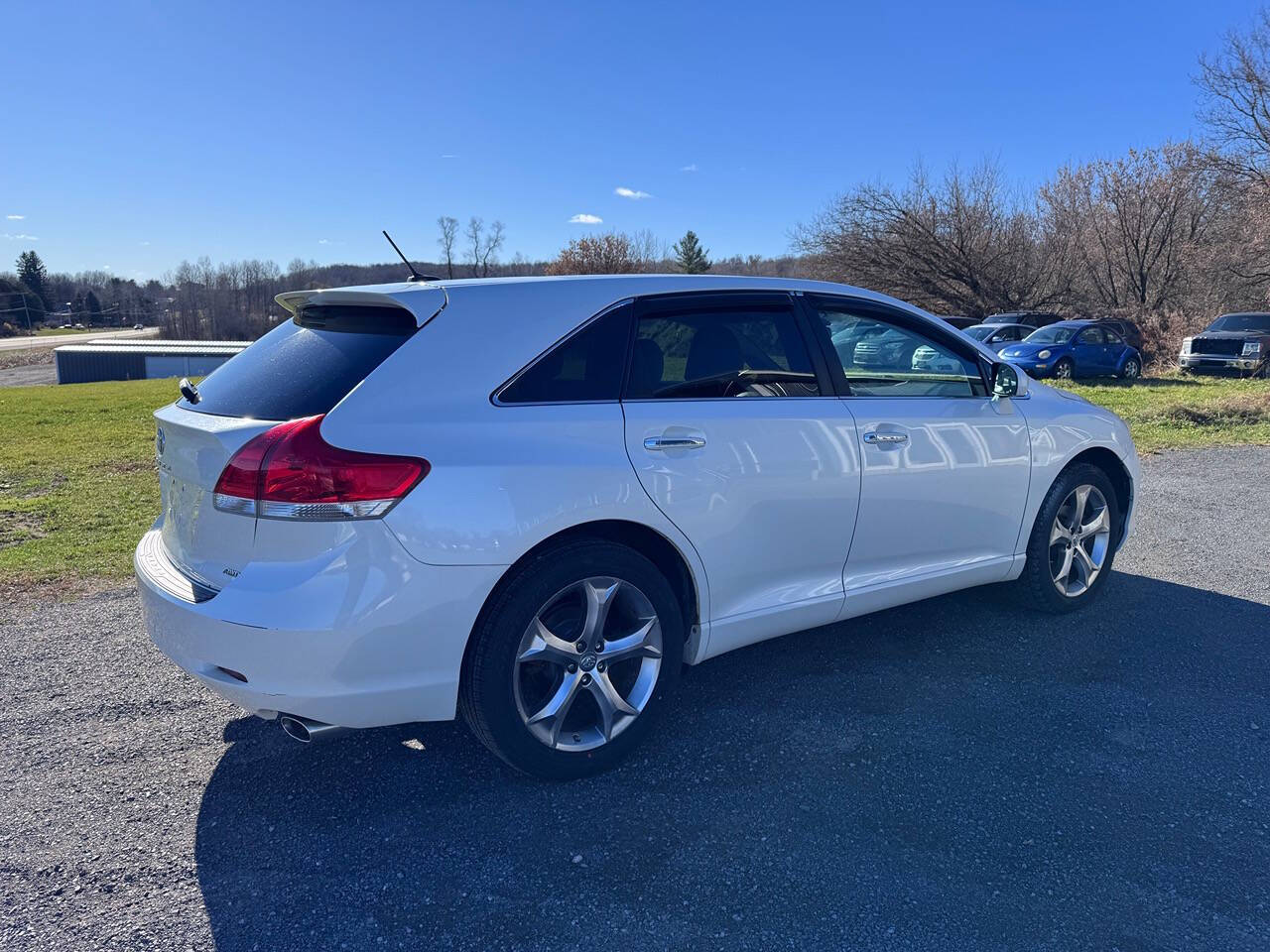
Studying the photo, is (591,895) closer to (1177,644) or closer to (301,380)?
(301,380)

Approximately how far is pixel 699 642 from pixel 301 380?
173cm

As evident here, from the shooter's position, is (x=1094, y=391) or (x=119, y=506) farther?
(x=1094, y=391)

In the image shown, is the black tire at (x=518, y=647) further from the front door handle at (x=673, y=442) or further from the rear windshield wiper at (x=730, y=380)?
the rear windshield wiper at (x=730, y=380)

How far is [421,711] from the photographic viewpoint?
278 cm

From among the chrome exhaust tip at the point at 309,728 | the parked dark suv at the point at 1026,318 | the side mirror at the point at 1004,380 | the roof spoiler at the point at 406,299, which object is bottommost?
the chrome exhaust tip at the point at 309,728

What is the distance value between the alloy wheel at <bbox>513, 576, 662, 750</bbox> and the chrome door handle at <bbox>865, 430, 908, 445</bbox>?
1.27 metres

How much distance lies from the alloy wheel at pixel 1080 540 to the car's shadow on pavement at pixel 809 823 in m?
0.69

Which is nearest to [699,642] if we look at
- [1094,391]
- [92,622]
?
[92,622]

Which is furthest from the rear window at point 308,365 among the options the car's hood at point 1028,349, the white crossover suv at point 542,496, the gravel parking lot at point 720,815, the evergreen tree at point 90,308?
the evergreen tree at point 90,308

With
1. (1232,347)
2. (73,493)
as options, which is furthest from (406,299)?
(1232,347)

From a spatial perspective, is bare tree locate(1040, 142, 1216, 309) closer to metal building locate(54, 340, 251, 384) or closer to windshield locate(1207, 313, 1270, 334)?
windshield locate(1207, 313, 1270, 334)

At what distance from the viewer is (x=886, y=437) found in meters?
3.74

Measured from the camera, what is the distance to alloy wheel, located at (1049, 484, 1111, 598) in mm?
4602

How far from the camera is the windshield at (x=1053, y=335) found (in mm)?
21547
